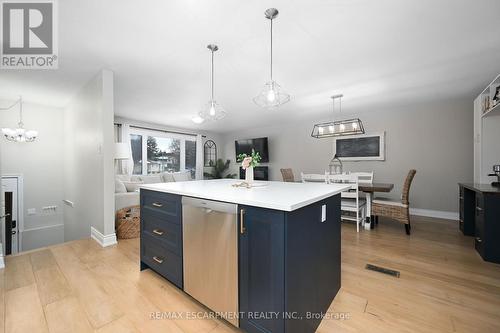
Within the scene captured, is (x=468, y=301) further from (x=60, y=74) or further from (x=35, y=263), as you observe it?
(x=60, y=74)

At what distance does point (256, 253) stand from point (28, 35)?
9.65 ft

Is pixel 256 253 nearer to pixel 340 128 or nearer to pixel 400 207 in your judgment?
pixel 400 207

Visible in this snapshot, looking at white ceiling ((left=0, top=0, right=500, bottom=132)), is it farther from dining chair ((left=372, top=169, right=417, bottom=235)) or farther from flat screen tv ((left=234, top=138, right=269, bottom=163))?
flat screen tv ((left=234, top=138, right=269, bottom=163))

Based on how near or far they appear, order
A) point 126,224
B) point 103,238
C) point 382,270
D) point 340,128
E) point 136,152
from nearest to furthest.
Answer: point 382,270 < point 103,238 < point 126,224 < point 340,128 < point 136,152

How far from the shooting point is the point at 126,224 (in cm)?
307

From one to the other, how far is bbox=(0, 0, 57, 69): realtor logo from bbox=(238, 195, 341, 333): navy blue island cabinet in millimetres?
2359

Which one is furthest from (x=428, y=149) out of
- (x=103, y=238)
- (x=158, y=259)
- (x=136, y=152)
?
(x=136, y=152)

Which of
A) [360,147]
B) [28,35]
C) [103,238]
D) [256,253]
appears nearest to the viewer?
[256,253]

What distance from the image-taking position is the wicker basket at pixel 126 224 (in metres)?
3.05

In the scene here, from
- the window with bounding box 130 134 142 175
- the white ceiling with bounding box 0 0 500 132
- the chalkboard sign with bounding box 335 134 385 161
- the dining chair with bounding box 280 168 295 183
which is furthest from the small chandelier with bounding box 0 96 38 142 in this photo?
the chalkboard sign with bounding box 335 134 385 161

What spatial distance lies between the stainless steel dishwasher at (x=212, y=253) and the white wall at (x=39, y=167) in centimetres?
441

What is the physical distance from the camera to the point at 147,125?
19.5ft

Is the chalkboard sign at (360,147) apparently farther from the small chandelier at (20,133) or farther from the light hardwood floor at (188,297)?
the small chandelier at (20,133)

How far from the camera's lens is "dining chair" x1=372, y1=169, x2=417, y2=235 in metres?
3.15
